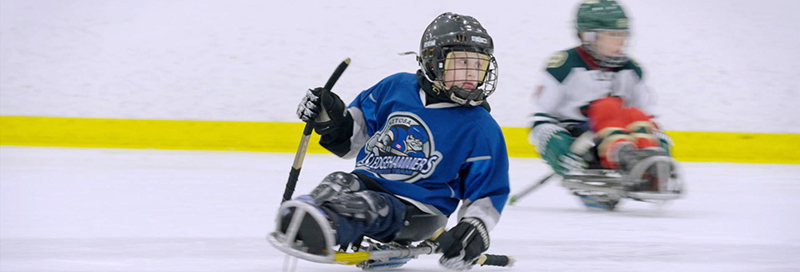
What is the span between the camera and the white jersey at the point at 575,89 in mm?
3676

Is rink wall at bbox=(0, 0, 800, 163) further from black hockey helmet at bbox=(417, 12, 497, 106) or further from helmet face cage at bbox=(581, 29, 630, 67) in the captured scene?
black hockey helmet at bbox=(417, 12, 497, 106)

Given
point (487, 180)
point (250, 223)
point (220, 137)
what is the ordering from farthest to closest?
point (220, 137) → point (250, 223) → point (487, 180)

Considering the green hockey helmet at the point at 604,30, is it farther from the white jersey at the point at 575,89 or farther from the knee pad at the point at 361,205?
the knee pad at the point at 361,205

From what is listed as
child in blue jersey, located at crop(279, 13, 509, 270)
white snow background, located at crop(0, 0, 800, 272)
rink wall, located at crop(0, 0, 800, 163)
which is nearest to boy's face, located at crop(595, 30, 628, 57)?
child in blue jersey, located at crop(279, 13, 509, 270)

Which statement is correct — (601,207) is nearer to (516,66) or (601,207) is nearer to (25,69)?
(516,66)

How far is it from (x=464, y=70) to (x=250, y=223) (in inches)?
49.2

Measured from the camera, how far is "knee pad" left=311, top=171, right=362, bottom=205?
1854 millimetres

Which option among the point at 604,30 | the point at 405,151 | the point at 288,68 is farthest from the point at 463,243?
the point at 288,68

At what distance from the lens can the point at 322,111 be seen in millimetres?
A: 1991

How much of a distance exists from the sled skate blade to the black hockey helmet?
0.42 meters

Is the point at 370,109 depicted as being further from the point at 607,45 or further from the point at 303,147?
the point at 607,45

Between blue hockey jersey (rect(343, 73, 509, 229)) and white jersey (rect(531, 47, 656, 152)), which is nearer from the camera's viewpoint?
blue hockey jersey (rect(343, 73, 509, 229))

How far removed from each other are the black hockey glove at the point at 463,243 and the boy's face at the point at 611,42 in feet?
6.34

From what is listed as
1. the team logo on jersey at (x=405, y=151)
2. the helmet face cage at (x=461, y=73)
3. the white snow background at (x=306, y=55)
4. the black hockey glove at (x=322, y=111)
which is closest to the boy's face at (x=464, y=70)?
the helmet face cage at (x=461, y=73)
